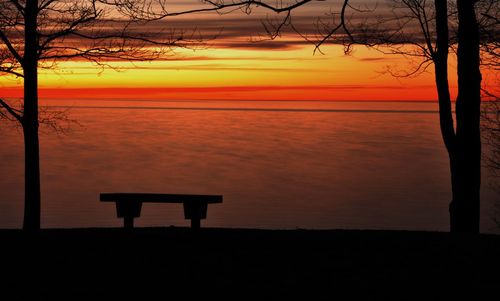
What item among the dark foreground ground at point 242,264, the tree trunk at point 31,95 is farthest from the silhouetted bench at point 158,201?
the tree trunk at point 31,95

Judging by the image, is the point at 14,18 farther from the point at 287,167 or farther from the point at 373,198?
the point at 287,167

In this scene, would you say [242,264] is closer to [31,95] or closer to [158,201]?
[158,201]

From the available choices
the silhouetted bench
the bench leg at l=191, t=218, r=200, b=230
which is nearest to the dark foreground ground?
the bench leg at l=191, t=218, r=200, b=230

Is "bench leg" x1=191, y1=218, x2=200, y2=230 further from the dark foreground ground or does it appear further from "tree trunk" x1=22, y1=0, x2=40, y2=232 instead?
"tree trunk" x1=22, y1=0, x2=40, y2=232

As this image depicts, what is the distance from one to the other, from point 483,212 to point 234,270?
1239 inches

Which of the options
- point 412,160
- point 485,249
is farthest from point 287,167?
point 485,249

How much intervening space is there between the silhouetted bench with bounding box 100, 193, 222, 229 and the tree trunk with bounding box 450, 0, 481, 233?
4.66 m

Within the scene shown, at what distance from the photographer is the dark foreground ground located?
8.25 m

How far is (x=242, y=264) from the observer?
31.2 feet

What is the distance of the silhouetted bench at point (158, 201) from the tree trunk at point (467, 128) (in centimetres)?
466

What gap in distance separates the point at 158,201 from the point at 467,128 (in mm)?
5732

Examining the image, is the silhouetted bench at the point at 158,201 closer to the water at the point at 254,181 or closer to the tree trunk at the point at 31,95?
the tree trunk at the point at 31,95

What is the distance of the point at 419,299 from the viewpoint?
794 centimetres

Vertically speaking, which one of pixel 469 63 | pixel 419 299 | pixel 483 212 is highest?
pixel 469 63
